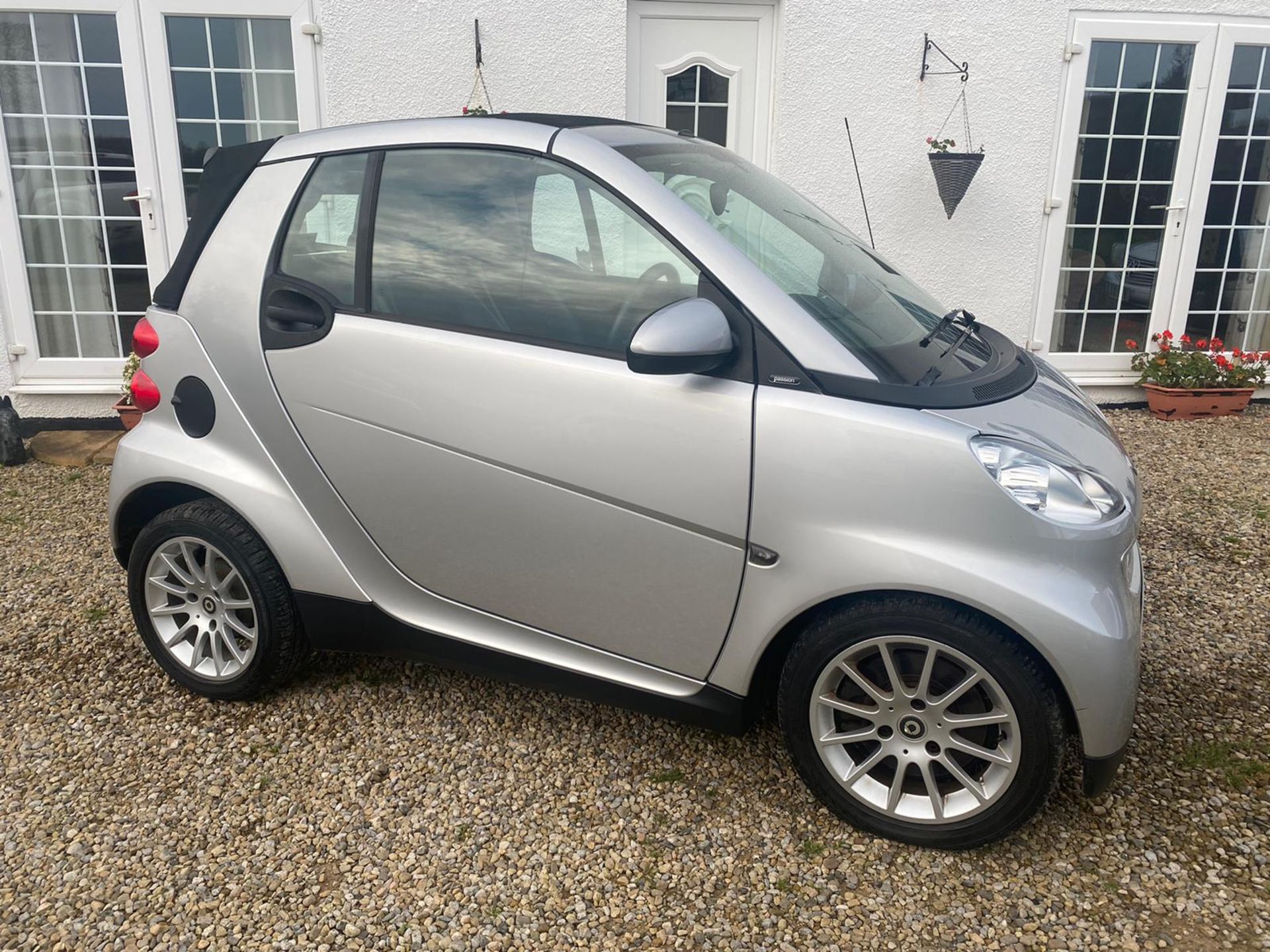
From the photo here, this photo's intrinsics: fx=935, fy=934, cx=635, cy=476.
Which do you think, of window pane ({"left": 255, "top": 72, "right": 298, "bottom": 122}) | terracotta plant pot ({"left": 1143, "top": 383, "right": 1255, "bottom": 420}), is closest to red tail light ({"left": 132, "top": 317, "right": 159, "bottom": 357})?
window pane ({"left": 255, "top": 72, "right": 298, "bottom": 122})

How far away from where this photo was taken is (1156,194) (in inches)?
263

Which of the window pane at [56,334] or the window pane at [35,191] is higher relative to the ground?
the window pane at [35,191]

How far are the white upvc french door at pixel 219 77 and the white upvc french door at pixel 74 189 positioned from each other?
119 millimetres

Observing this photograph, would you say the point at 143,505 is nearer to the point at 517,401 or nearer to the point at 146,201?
the point at 517,401

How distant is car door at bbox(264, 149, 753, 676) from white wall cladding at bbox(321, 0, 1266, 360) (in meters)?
3.63

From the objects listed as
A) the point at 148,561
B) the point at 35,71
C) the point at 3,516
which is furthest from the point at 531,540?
the point at 35,71

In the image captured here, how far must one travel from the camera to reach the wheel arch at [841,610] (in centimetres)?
212

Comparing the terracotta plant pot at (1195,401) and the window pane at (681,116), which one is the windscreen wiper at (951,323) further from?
the terracotta plant pot at (1195,401)

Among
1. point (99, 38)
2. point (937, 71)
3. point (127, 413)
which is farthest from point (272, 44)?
point (937, 71)

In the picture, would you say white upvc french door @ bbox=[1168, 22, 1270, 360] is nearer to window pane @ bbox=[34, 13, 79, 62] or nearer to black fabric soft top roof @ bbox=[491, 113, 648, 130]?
black fabric soft top roof @ bbox=[491, 113, 648, 130]

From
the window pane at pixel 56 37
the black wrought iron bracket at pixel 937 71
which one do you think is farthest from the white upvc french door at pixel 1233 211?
the window pane at pixel 56 37

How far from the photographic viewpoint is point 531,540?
2.47 meters

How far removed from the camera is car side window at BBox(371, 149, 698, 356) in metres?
2.34

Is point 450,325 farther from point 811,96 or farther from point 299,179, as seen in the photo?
point 811,96
